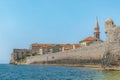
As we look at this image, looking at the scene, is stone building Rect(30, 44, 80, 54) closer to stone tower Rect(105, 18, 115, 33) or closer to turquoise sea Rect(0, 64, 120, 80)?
stone tower Rect(105, 18, 115, 33)

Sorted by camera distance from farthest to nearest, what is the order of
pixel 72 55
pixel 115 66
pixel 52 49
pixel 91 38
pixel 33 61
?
pixel 52 49 < pixel 91 38 < pixel 33 61 < pixel 72 55 < pixel 115 66

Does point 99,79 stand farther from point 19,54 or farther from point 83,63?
point 19,54

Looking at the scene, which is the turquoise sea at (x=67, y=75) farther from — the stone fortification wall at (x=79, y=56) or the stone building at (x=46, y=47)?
the stone building at (x=46, y=47)

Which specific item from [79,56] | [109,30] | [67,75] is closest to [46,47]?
[79,56]

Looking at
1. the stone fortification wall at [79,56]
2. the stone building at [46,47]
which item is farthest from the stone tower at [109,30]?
the stone building at [46,47]

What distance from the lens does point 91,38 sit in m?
88.3

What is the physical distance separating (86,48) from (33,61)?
34235mm

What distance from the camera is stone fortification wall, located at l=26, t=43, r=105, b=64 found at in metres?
39.2

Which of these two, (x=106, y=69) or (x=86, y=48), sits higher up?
(x=86, y=48)

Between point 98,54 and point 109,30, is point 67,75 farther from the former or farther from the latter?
point 98,54

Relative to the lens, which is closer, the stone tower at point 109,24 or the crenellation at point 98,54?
the crenellation at point 98,54

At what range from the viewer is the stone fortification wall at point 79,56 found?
39.2 metres

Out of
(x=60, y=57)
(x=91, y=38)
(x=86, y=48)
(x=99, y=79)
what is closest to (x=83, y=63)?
(x=86, y=48)

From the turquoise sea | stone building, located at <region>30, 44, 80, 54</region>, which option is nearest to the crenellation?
the turquoise sea
